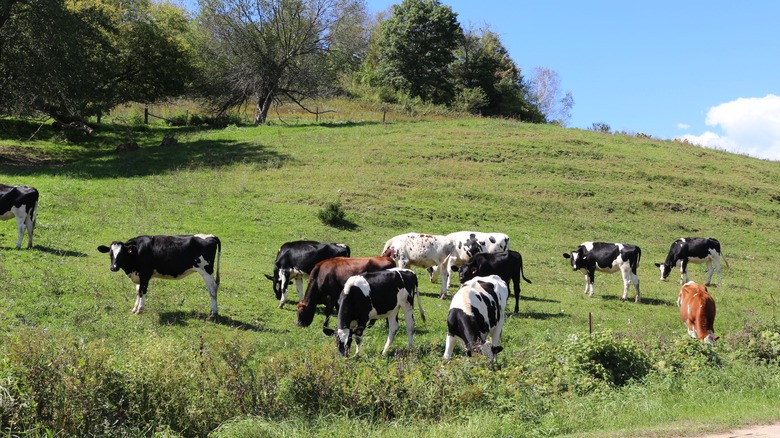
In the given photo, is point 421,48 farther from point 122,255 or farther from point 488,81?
point 122,255

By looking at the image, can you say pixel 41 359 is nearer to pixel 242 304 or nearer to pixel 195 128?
pixel 242 304

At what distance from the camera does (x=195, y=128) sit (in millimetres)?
58594

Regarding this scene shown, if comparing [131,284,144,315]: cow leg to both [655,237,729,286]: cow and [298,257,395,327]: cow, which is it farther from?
[655,237,729,286]: cow

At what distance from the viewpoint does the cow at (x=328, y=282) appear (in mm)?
16642

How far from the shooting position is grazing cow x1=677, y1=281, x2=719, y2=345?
17.3 metres

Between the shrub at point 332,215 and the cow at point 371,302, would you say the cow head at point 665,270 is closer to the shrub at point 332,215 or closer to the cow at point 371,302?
the shrub at point 332,215

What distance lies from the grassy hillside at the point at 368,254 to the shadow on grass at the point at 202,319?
0.30 ft

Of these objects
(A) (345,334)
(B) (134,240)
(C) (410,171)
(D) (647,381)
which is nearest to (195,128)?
(C) (410,171)

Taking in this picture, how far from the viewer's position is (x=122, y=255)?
1806 cm

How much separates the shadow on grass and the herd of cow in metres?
0.33

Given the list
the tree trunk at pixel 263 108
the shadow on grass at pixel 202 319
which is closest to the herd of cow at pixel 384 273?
the shadow on grass at pixel 202 319

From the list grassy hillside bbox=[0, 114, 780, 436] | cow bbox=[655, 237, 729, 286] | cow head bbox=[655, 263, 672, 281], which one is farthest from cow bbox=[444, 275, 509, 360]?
cow bbox=[655, 237, 729, 286]

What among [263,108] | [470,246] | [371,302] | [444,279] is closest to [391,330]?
[371,302]

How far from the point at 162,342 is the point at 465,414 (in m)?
4.89
